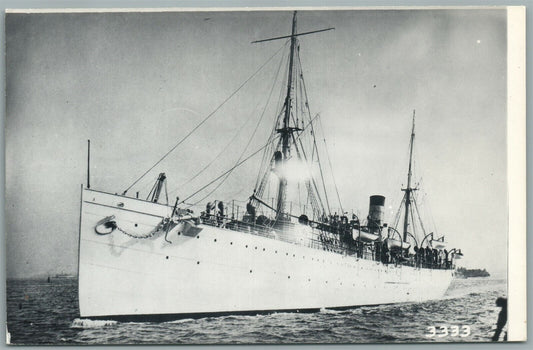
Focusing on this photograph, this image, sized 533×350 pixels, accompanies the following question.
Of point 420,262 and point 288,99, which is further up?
point 288,99

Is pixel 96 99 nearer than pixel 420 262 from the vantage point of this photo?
Yes

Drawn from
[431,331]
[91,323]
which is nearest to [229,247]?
[91,323]

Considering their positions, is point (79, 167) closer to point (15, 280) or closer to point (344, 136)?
point (15, 280)

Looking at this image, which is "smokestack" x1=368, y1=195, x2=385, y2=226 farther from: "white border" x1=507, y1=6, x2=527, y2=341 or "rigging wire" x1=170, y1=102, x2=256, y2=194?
"rigging wire" x1=170, y1=102, x2=256, y2=194

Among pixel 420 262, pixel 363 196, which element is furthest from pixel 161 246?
pixel 420 262

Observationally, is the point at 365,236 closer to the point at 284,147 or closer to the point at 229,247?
the point at 284,147

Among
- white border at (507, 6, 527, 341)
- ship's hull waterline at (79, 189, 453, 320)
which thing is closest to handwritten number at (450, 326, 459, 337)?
white border at (507, 6, 527, 341)
